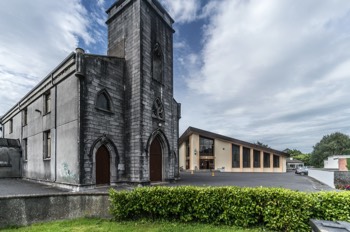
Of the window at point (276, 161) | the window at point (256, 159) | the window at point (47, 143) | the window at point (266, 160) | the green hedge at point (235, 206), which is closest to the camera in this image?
the green hedge at point (235, 206)

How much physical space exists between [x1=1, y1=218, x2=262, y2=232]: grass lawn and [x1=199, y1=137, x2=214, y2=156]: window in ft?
112

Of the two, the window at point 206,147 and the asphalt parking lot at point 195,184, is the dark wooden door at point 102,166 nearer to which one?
the asphalt parking lot at point 195,184

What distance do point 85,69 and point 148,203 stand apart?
29.1 ft

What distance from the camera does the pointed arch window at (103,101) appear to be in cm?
1357

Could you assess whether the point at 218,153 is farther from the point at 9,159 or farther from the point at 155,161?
the point at 9,159

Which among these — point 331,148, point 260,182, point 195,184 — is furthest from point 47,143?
point 331,148

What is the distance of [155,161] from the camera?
15.9 m

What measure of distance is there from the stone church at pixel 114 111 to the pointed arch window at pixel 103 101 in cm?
6

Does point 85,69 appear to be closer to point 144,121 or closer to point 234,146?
point 144,121

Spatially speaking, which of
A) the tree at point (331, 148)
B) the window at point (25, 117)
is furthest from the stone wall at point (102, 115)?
the tree at point (331, 148)

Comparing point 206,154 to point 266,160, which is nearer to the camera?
point 206,154

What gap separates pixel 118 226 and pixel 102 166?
717 centimetres

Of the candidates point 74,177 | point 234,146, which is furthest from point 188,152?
point 74,177

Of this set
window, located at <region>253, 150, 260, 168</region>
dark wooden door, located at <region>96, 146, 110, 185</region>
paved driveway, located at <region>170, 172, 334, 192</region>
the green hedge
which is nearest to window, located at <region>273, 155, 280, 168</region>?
window, located at <region>253, 150, 260, 168</region>
